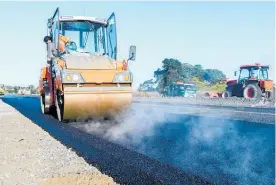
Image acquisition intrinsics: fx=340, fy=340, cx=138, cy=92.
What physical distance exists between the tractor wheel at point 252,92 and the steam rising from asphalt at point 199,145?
43.3 ft

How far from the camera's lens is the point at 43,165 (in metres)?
4.63

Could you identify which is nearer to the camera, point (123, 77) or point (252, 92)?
point (123, 77)

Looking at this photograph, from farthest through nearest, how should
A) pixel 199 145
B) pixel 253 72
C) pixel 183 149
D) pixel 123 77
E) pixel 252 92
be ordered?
1. pixel 253 72
2. pixel 252 92
3. pixel 123 77
4. pixel 199 145
5. pixel 183 149

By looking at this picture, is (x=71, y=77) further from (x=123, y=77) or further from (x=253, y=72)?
(x=253, y=72)

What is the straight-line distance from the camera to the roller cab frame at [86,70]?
8234 millimetres

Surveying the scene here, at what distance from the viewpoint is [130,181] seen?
3.95m

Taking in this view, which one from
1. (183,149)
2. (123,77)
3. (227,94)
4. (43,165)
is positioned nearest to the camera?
(43,165)

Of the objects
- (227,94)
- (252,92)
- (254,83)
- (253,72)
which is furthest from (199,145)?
(227,94)

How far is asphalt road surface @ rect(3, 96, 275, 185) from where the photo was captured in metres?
4.29

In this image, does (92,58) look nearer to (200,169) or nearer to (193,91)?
(200,169)

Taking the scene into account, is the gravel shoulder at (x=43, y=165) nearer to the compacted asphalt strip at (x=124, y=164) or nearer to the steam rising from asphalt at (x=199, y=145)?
the compacted asphalt strip at (x=124, y=164)

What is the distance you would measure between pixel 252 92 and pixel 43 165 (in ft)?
64.6

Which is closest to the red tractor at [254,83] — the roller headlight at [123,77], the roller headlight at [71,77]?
the roller headlight at [123,77]

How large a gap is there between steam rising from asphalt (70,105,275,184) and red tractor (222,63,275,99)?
13.4 meters
